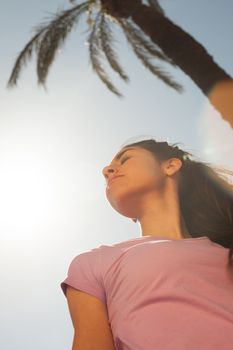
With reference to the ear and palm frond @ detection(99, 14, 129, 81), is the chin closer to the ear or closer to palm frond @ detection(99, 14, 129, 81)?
the ear

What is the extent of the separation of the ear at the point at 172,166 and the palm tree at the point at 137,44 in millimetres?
2629

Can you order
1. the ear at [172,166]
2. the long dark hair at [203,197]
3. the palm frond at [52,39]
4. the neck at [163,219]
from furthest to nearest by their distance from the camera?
the palm frond at [52,39] → the ear at [172,166] → the long dark hair at [203,197] → the neck at [163,219]

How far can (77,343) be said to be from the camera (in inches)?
78.0

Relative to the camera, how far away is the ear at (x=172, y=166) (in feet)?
11.1

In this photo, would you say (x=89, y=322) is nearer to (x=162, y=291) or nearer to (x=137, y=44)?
(x=162, y=291)

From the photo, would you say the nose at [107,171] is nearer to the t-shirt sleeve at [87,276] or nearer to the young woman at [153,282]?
the young woman at [153,282]

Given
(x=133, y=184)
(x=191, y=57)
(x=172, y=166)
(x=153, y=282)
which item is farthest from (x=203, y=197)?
(x=191, y=57)

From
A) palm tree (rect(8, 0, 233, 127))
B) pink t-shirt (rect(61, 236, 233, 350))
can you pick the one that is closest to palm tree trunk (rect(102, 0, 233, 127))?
palm tree (rect(8, 0, 233, 127))

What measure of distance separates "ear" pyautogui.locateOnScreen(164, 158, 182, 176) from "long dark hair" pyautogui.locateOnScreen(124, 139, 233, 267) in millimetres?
48

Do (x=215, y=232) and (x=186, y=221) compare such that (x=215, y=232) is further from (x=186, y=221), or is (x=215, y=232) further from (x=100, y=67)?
(x=100, y=67)

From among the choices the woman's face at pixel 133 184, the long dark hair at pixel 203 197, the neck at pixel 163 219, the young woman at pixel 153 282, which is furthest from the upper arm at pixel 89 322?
the long dark hair at pixel 203 197

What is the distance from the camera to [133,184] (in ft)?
10.0

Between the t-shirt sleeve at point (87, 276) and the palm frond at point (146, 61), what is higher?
the palm frond at point (146, 61)

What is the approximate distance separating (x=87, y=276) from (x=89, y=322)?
0.86ft
